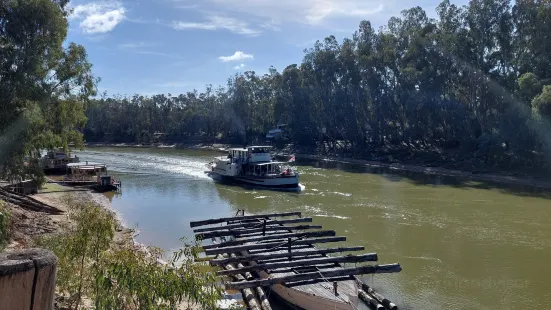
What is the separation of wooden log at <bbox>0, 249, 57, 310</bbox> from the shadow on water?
131 feet

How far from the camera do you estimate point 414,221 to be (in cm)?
2692

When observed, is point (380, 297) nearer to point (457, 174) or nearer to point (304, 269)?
point (304, 269)

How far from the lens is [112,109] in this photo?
103 m

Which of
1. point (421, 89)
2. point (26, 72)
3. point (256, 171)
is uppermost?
point (421, 89)

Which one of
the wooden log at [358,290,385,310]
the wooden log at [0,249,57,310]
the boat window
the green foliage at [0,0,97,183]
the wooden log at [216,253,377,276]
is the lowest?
the wooden log at [358,290,385,310]

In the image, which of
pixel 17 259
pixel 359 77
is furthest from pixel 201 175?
pixel 17 259

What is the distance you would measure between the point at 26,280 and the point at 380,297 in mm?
13726

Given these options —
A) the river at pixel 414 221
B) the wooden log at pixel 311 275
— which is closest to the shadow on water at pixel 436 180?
the river at pixel 414 221

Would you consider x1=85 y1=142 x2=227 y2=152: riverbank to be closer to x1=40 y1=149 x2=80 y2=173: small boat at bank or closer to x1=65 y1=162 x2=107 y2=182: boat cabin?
x1=40 y1=149 x2=80 y2=173: small boat at bank

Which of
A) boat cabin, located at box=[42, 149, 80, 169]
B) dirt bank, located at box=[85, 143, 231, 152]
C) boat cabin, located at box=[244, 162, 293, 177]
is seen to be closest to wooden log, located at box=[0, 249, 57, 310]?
boat cabin, located at box=[244, 162, 293, 177]

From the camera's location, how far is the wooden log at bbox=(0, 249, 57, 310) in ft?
7.23

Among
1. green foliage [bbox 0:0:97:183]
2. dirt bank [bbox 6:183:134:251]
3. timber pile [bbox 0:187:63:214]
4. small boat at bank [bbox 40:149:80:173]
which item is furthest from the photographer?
small boat at bank [bbox 40:149:80:173]

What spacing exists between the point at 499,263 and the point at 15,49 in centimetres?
2228

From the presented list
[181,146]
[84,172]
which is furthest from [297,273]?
[181,146]
